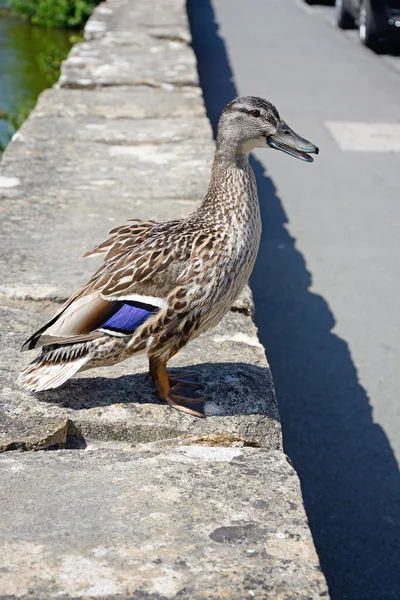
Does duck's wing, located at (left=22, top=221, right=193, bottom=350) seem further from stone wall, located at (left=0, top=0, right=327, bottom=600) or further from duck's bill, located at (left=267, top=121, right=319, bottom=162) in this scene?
duck's bill, located at (left=267, top=121, right=319, bottom=162)

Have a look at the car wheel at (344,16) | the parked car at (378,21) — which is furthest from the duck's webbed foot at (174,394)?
the car wheel at (344,16)

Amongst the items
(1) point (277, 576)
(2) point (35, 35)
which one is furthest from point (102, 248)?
(2) point (35, 35)

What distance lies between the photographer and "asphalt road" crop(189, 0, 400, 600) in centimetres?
359

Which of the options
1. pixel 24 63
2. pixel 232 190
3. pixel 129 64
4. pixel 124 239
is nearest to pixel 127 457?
pixel 124 239

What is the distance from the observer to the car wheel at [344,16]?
14121 millimetres

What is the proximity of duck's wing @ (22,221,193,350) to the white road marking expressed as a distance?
5494 millimetres

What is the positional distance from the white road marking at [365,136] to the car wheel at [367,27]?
4189mm

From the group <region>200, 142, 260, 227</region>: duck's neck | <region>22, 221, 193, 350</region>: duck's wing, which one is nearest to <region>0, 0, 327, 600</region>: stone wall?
<region>22, 221, 193, 350</region>: duck's wing

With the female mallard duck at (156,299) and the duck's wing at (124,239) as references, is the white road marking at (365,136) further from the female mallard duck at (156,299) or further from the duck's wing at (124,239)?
the female mallard duck at (156,299)

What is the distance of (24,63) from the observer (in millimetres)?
11086

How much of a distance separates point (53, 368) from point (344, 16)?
12638 millimetres

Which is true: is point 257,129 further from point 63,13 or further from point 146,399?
point 63,13

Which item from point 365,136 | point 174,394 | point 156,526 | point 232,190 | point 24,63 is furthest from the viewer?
point 24,63

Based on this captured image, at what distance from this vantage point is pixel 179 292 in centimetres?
285
